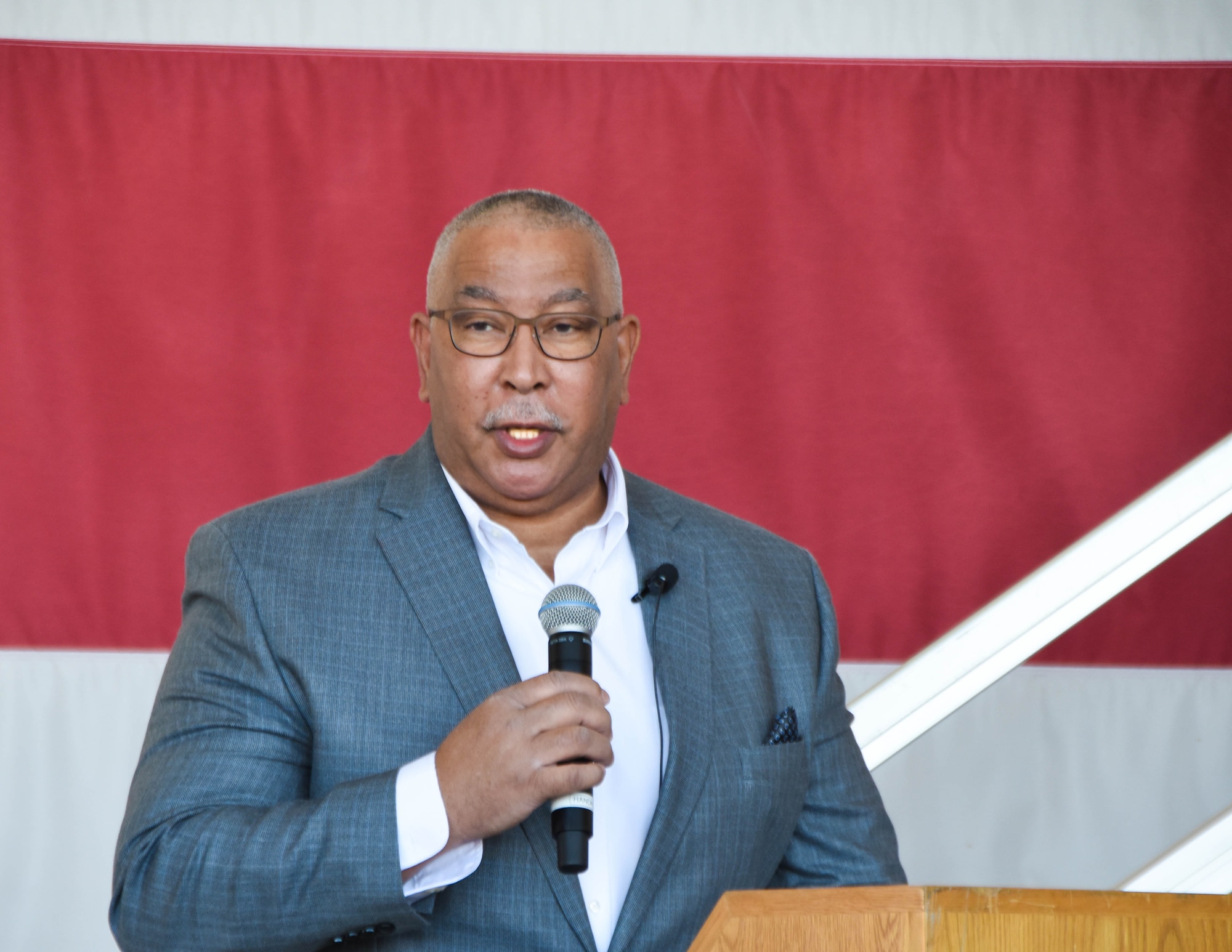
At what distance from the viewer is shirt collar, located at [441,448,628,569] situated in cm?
172

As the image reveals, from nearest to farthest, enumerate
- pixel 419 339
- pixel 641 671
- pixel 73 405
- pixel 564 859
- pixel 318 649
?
pixel 564 859, pixel 318 649, pixel 641 671, pixel 419 339, pixel 73 405

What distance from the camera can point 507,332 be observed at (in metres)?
1.71

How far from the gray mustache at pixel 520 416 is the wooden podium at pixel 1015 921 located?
2.75 ft

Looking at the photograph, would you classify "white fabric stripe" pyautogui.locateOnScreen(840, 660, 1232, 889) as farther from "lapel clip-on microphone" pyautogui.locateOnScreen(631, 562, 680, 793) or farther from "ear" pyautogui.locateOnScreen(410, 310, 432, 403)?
"ear" pyautogui.locateOnScreen(410, 310, 432, 403)

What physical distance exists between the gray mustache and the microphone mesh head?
339mm

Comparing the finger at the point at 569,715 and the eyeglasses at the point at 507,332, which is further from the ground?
the eyeglasses at the point at 507,332

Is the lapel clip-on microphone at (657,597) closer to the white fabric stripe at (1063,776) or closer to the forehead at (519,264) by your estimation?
the forehead at (519,264)

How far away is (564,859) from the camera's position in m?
1.23

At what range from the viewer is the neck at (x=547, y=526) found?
71.6 inches

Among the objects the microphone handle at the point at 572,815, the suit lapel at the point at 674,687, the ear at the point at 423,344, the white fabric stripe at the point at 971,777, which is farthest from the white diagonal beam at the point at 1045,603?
the white fabric stripe at the point at 971,777

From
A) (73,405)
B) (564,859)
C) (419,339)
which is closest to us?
(564,859)

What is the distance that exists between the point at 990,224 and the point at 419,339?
138 centimetres

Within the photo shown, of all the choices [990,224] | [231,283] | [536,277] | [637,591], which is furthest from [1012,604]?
[231,283]

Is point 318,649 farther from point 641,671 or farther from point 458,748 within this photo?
point 641,671
